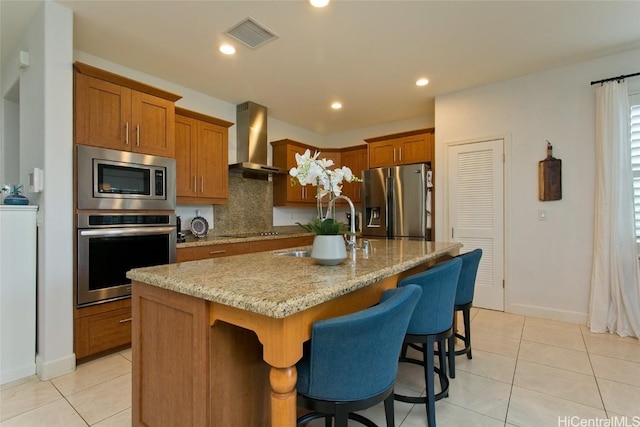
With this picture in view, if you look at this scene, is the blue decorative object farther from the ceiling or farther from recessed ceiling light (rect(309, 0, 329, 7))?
recessed ceiling light (rect(309, 0, 329, 7))

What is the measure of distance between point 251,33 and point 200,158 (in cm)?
152

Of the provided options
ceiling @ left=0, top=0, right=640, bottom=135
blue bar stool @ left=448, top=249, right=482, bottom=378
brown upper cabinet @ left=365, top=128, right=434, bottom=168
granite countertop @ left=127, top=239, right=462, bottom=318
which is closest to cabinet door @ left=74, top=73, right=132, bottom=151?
ceiling @ left=0, top=0, right=640, bottom=135

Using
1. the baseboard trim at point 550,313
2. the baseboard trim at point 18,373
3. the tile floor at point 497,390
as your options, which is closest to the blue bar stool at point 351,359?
the tile floor at point 497,390

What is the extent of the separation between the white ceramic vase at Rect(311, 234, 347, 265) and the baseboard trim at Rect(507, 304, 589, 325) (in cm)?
306

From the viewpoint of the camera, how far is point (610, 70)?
3.10 meters

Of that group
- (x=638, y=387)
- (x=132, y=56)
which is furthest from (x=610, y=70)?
(x=132, y=56)

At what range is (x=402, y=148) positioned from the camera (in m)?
4.50

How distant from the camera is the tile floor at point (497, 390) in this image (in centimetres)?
176

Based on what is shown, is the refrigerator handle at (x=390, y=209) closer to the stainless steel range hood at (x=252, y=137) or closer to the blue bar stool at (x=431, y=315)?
the stainless steel range hood at (x=252, y=137)

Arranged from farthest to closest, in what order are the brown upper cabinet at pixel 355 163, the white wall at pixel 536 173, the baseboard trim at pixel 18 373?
the brown upper cabinet at pixel 355 163, the white wall at pixel 536 173, the baseboard trim at pixel 18 373

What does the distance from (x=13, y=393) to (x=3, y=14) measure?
274 cm

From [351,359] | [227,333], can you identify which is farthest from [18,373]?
[351,359]

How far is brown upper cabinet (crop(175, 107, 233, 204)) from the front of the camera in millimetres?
3391

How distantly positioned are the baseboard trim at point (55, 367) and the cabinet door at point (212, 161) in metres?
1.89
